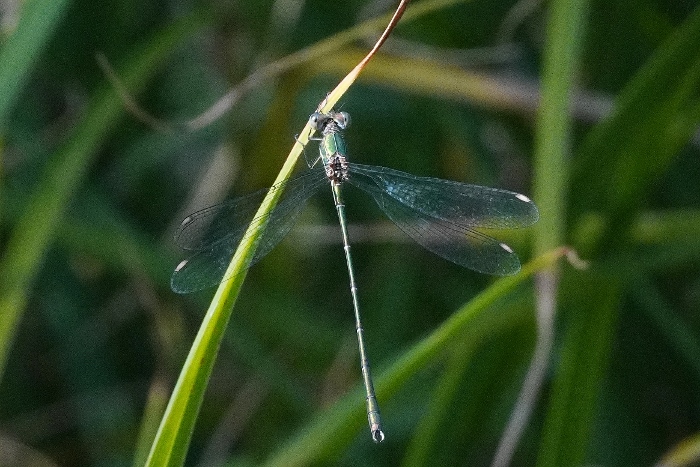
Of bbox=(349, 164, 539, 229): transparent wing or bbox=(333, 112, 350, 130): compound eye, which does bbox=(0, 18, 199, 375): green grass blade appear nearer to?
bbox=(333, 112, 350, 130): compound eye

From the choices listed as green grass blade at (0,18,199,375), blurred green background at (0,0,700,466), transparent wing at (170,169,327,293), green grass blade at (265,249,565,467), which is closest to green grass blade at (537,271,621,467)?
blurred green background at (0,0,700,466)

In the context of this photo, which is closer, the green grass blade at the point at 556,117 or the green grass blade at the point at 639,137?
the green grass blade at the point at 556,117

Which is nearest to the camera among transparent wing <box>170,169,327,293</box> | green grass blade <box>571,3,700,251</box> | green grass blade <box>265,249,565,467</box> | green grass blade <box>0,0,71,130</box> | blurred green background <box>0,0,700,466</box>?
green grass blade <box>265,249,565,467</box>

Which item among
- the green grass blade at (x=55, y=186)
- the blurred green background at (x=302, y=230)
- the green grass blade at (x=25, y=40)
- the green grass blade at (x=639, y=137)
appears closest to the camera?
the green grass blade at (x=25, y=40)

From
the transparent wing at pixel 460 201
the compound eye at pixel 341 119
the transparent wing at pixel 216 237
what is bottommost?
the transparent wing at pixel 216 237

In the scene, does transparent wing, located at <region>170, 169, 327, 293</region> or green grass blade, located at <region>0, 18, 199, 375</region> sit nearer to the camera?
transparent wing, located at <region>170, 169, 327, 293</region>

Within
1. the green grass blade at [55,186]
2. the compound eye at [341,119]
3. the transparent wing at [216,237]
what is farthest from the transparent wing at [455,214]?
the green grass blade at [55,186]

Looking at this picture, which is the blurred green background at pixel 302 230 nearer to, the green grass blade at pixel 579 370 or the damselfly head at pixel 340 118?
the green grass blade at pixel 579 370
